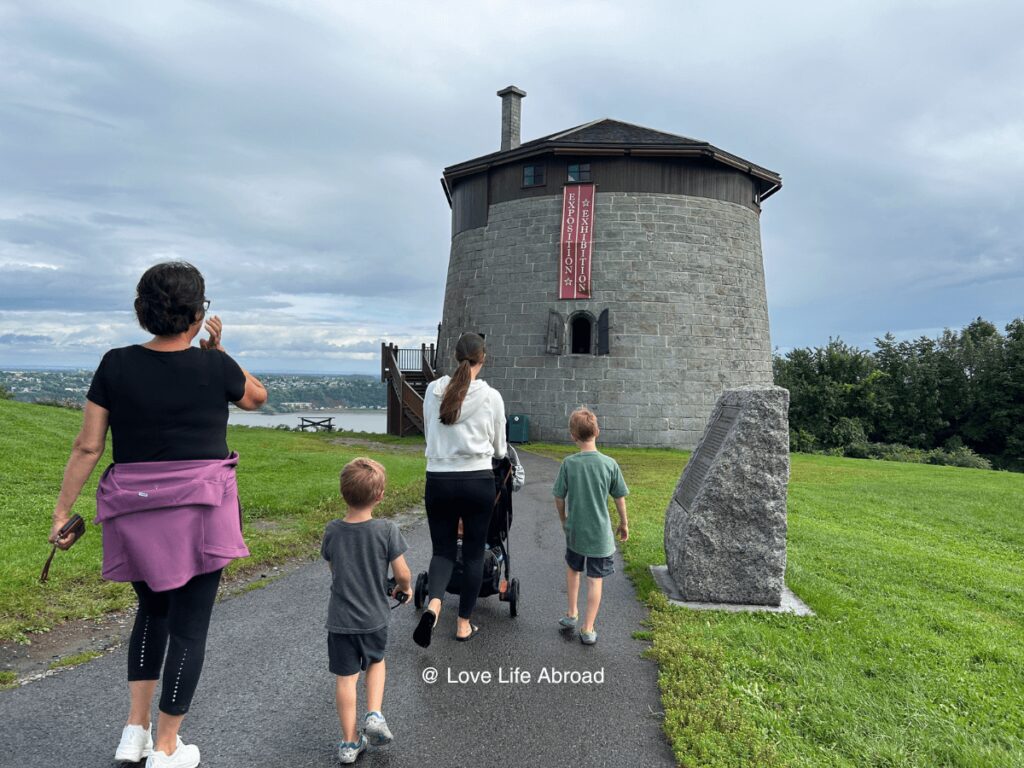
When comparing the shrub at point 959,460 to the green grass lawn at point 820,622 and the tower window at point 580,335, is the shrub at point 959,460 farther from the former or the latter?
the green grass lawn at point 820,622

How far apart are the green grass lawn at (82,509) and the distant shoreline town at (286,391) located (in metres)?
10.7

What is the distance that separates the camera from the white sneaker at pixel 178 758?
2922 millimetres

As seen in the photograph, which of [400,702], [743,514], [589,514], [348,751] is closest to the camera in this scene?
[348,751]

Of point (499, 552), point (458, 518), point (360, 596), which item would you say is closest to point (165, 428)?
point (360, 596)

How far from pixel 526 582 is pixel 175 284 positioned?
439 centimetres

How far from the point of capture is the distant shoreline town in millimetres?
26109

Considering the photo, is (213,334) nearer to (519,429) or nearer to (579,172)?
(519,429)

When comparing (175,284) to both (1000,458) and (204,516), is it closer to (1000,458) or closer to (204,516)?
(204,516)

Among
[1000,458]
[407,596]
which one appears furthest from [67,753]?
[1000,458]

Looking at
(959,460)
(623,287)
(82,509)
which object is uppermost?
(623,287)

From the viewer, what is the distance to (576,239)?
69.0 ft

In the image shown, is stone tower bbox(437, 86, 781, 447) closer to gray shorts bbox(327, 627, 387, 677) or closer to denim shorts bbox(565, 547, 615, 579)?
denim shorts bbox(565, 547, 615, 579)

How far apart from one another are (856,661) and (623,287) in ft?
56.5

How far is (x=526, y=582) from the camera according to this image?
6.16 m
